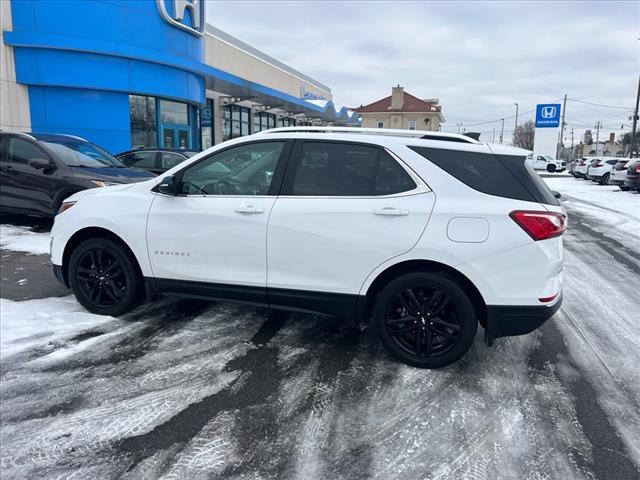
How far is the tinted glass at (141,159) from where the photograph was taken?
40.7 feet

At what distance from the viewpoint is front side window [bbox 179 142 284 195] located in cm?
412

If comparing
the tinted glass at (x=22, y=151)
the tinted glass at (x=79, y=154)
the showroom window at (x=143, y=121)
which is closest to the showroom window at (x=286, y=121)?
the showroom window at (x=143, y=121)

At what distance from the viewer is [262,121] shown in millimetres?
33281

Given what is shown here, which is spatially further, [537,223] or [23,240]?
[23,240]

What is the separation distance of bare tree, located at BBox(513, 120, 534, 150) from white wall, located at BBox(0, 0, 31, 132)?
291 ft

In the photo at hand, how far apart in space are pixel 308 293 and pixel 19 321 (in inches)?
110

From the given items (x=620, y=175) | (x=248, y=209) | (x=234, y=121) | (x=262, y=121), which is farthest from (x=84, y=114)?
(x=620, y=175)

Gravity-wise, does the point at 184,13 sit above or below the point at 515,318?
above

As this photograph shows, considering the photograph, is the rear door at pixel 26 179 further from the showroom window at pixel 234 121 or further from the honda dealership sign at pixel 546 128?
the honda dealership sign at pixel 546 128

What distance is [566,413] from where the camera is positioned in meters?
3.25

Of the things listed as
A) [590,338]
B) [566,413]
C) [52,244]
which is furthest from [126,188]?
[590,338]

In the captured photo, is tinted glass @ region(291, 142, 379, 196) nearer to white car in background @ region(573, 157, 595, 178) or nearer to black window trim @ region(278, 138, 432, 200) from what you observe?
black window trim @ region(278, 138, 432, 200)

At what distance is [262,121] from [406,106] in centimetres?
4890

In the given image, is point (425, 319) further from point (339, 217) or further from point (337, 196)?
point (337, 196)
